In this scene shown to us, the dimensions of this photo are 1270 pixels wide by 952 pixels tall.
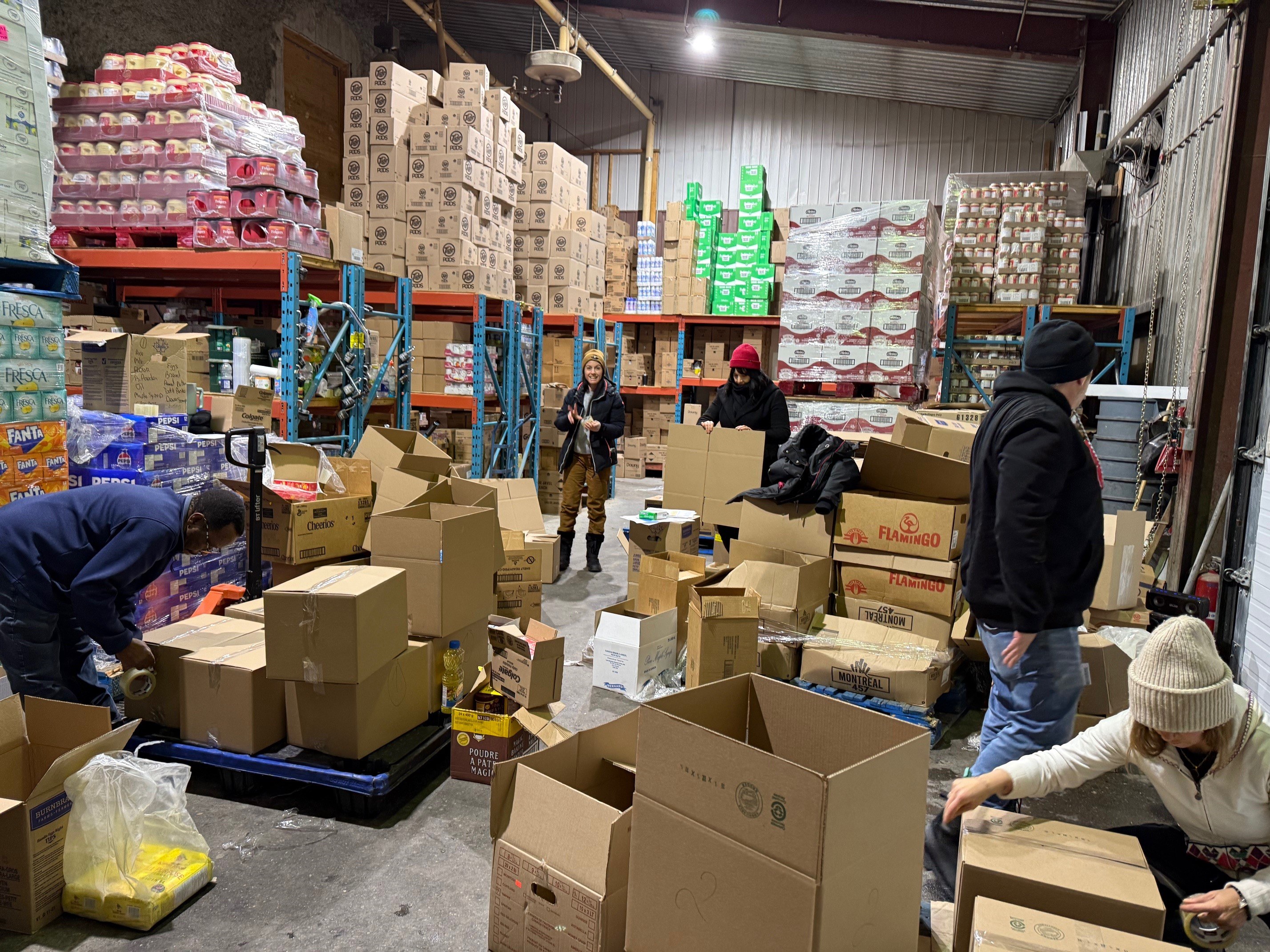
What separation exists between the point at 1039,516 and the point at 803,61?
12314mm

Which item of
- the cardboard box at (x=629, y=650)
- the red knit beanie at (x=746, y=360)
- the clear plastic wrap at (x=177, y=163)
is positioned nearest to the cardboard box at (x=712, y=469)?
the red knit beanie at (x=746, y=360)

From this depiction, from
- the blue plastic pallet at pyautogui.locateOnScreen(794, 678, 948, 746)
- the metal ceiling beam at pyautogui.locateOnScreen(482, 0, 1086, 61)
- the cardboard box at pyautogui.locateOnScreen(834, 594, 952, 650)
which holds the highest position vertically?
the metal ceiling beam at pyautogui.locateOnScreen(482, 0, 1086, 61)

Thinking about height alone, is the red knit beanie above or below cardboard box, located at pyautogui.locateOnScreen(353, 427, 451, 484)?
above

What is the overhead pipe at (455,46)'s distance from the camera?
11471 millimetres

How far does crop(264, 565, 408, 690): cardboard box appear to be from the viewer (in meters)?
2.93

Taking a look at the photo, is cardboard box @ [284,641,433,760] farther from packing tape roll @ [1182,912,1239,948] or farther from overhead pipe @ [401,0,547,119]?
overhead pipe @ [401,0,547,119]

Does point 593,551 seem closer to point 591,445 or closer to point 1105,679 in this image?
point 591,445

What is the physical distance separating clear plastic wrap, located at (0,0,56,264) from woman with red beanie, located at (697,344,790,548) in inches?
148

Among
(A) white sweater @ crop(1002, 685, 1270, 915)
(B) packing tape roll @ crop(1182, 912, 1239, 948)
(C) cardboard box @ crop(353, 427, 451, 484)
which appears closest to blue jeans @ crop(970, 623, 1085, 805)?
(A) white sweater @ crop(1002, 685, 1270, 915)

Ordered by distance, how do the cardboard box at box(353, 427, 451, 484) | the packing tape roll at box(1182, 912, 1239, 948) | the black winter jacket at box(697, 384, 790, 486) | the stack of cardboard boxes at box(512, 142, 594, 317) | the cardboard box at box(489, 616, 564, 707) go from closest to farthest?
the packing tape roll at box(1182, 912, 1239, 948) < the cardboard box at box(489, 616, 564, 707) < the cardboard box at box(353, 427, 451, 484) < the black winter jacket at box(697, 384, 790, 486) < the stack of cardboard boxes at box(512, 142, 594, 317)

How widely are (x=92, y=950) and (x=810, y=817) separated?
2089 mm

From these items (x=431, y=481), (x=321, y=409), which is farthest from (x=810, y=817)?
(x=321, y=409)

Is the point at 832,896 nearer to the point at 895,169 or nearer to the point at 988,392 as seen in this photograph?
the point at 988,392

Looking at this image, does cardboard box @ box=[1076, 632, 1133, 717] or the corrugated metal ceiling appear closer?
cardboard box @ box=[1076, 632, 1133, 717]
